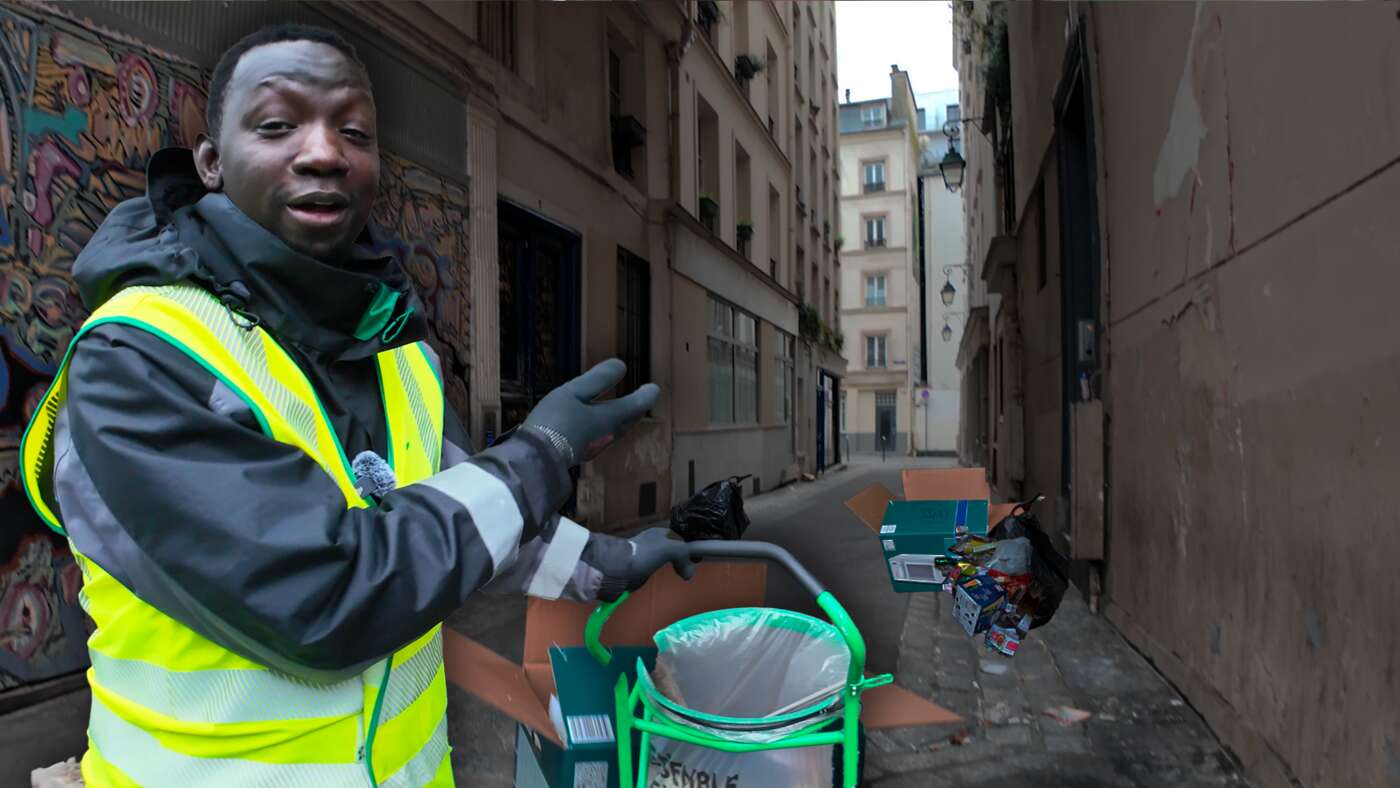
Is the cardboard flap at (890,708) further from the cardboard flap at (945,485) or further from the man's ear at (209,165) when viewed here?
the cardboard flap at (945,485)

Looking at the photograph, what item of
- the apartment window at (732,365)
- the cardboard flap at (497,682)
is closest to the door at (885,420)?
the apartment window at (732,365)

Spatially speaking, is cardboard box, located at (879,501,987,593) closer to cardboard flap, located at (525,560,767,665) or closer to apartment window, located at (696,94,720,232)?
cardboard flap, located at (525,560,767,665)

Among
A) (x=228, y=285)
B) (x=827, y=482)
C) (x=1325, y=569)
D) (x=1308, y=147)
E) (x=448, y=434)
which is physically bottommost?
(x=827, y=482)

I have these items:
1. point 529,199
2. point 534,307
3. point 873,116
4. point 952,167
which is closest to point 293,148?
point 529,199

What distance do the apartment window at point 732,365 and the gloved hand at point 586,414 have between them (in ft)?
42.2

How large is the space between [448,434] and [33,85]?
362cm

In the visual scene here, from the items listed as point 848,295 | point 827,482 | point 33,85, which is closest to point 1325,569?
point 33,85

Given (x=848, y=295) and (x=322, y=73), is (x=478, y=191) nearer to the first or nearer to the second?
(x=322, y=73)

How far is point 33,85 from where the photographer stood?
12.3ft

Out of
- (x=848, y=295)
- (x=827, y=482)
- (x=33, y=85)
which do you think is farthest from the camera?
(x=848, y=295)

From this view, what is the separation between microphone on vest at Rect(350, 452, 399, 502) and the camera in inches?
44.6

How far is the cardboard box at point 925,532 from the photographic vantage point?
3.32 m

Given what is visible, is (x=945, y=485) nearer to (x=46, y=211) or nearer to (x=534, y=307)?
(x=46, y=211)

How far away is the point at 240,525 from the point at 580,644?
2.05 ft
